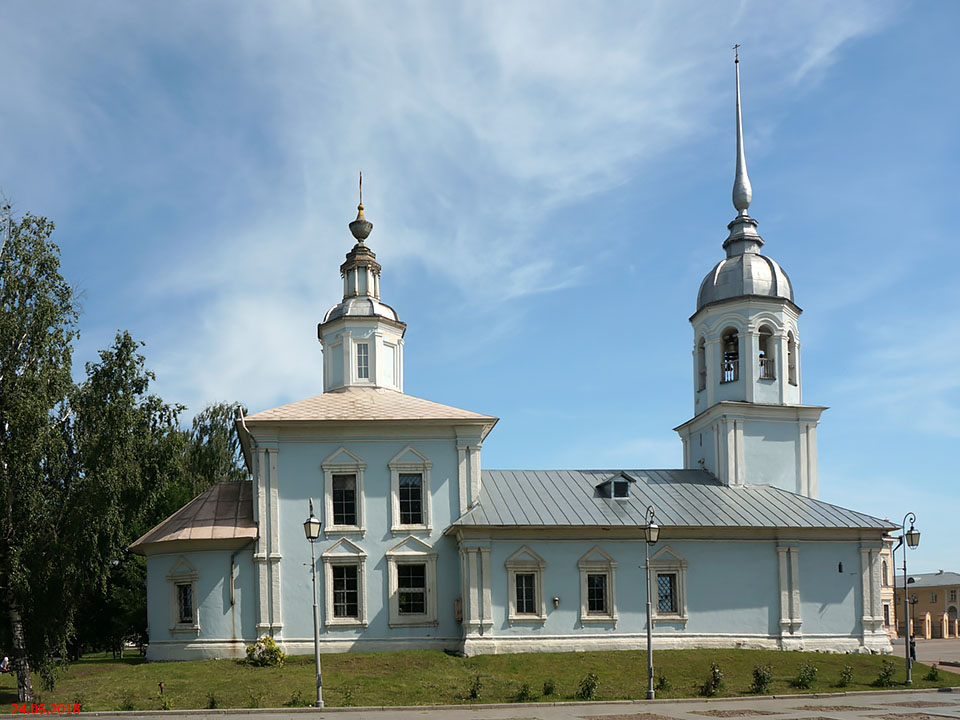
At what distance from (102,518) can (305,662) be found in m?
7.33

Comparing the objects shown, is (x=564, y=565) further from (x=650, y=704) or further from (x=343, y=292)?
(x=343, y=292)

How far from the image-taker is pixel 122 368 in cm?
2744

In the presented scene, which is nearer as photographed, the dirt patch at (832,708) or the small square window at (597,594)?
the dirt patch at (832,708)

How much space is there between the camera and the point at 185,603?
30969 millimetres

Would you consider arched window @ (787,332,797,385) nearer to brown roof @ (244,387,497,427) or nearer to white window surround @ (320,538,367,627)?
brown roof @ (244,387,497,427)

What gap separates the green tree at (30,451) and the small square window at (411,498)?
33.4 ft

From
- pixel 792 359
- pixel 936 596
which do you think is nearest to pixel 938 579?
pixel 936 596

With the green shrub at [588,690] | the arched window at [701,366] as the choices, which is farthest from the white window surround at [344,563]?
the arched window at [701,366]

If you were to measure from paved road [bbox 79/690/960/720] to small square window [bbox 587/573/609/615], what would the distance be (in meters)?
8.16

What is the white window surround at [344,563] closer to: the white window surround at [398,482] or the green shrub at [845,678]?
the white window surround at [398,482]

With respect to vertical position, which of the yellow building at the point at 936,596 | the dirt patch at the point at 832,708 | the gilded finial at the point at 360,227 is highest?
the gilded finial at the point at 360,227

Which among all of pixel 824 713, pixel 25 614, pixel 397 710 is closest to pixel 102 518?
pixel 25 614

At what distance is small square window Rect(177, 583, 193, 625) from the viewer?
30.7 m

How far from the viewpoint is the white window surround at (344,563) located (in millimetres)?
30859
